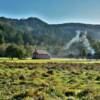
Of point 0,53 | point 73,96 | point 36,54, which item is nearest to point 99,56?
point 36,54

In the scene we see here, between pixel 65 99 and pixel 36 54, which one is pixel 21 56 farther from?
pixel 65 99

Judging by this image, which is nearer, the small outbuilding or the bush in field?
the bush in field

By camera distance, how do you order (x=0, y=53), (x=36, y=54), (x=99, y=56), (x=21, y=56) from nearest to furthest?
1. (x=21, y=56)
2. (x=0, y=53)
3. (x=36, y=54)
4. (x=99, y=56)

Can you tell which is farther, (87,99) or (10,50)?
(10,50)

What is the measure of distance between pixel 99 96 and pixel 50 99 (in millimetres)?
2706

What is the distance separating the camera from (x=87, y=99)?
2023 centimetres

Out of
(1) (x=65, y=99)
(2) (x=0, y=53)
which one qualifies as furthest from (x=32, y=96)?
(2) (x=0, y=53)

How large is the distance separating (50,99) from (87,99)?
6.69ft

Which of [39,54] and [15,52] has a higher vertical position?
[15,52]

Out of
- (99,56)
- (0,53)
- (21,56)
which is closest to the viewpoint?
(21,56)

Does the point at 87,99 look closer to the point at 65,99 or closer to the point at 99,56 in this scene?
the point at 65,99

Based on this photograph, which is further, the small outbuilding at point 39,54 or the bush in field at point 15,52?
the small outbuilding at point 39,54

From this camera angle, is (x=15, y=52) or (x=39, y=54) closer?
(x=15, y=52)

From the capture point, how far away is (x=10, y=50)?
127 metres
